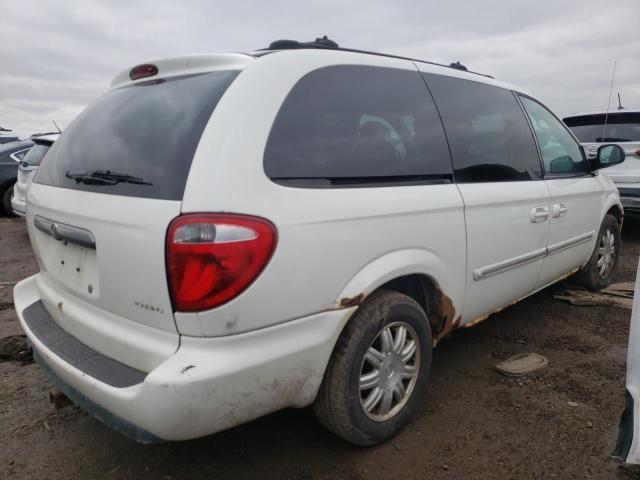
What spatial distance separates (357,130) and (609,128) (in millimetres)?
5738

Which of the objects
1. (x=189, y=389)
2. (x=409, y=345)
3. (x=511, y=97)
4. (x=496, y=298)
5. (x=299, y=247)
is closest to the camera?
(x=189, y=389)

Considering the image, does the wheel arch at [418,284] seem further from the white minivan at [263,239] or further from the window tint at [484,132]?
the window tint at [484,132]

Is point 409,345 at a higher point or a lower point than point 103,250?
lower

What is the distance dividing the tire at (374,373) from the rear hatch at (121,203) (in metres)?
0.72

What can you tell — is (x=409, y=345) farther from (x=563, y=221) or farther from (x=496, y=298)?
(x=563, y=221)

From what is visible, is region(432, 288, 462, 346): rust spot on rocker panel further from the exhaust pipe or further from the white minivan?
the exhaust pipe

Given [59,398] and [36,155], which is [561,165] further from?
[36,155]

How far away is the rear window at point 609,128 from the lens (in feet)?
20.7

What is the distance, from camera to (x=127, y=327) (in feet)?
6.00

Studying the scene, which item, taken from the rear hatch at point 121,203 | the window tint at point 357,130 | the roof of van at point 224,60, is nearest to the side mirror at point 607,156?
the roof of van at point 224,60

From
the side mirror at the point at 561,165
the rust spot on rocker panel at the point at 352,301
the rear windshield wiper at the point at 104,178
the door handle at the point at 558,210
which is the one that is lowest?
the rust spot on rocker panel at the point at 352,301

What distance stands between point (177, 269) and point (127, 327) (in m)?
0.38

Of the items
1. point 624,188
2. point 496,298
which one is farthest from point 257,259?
point 624,188

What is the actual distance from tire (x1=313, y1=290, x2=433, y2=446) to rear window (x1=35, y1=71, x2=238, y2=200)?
927mm
